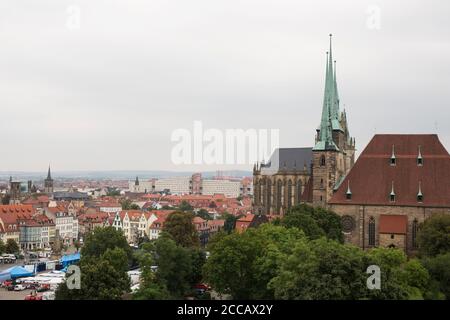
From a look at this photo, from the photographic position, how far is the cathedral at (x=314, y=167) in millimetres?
51000

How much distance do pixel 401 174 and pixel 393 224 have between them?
368 cm

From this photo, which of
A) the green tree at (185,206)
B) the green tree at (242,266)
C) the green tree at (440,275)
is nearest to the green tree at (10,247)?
the green tree at (242,266)

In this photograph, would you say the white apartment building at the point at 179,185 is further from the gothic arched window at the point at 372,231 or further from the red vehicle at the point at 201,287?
the red vehicle at the point at 201,287

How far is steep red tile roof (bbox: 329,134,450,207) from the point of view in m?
46.3

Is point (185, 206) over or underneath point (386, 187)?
underneath

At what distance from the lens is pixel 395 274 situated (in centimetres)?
2869

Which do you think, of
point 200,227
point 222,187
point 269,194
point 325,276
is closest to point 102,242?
point 325,276

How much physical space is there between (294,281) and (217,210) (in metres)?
99.8

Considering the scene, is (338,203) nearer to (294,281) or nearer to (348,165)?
(348,165)

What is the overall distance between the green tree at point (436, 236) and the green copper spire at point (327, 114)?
41.7 ft

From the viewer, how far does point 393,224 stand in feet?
153

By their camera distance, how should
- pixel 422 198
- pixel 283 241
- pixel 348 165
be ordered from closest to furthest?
pixel 283 241
pixel 422 198
pixel 348 165

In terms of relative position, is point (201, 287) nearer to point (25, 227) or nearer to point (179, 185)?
point (25, 227)
